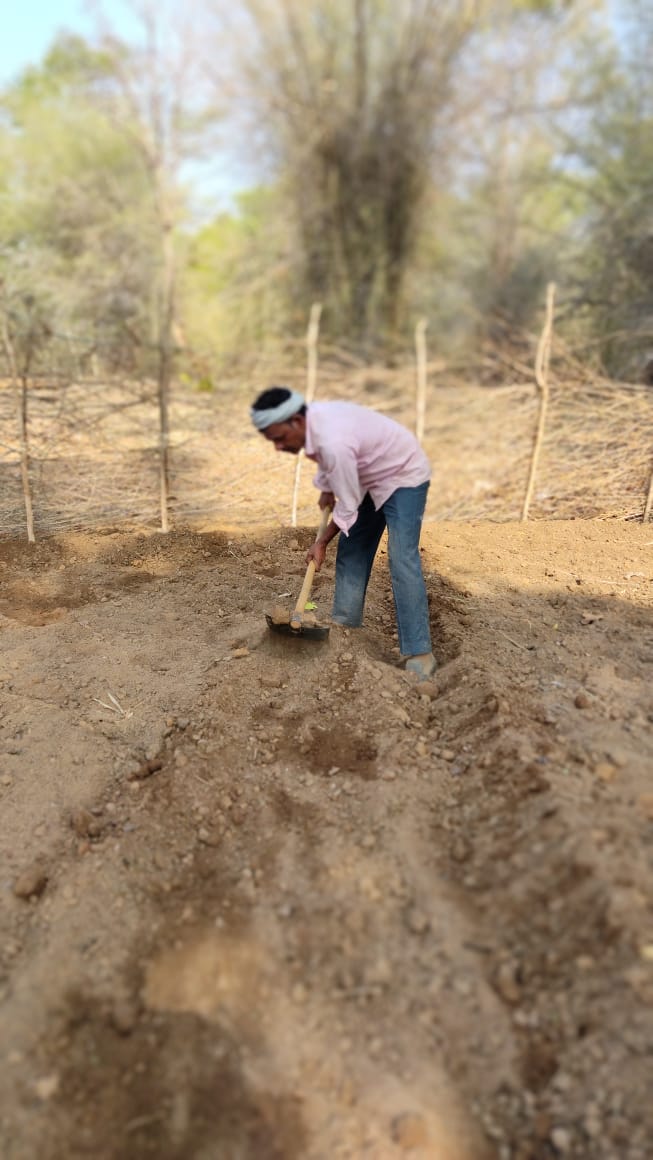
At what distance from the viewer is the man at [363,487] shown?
8.58ft

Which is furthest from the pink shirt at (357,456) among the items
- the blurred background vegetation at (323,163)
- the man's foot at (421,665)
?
the blurred background vegetation at (323,163)

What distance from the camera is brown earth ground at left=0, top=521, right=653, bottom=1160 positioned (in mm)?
1510

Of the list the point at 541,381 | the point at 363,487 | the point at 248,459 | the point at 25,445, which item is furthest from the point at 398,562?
the point at 248,459

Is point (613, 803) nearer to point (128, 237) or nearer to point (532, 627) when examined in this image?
point (532, 627)

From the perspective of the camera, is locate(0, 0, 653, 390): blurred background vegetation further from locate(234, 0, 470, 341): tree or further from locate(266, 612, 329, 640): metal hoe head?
locate(266, 612, 329, 640): metal hoe head

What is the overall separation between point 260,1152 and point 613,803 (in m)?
1.21

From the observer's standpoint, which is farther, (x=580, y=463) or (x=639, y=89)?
(x=639, y=89)

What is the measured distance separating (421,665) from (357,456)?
36.3 inches

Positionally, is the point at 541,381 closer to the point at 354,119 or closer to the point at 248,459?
the point at 248,459

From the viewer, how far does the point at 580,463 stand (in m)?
5.33

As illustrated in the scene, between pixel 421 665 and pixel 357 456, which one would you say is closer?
pixel 357 456

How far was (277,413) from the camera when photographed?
2.52 m

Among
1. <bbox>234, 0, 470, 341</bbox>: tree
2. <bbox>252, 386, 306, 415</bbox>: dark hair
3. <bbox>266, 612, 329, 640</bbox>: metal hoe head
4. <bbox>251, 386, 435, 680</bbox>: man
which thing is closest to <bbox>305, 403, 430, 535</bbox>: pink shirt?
<bbox>251, 386, 435, 680</bbox>: man

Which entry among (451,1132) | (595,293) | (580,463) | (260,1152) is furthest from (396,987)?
(595,293)
